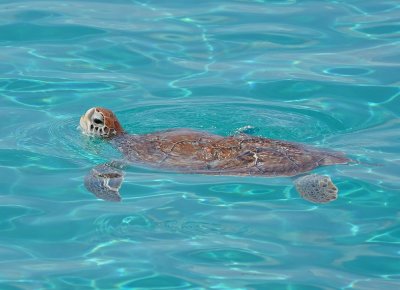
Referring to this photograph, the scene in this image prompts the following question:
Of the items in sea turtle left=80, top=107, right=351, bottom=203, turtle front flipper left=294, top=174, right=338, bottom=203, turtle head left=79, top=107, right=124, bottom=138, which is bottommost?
turtle front flipper left=294, top=174, right=338, bottom=203

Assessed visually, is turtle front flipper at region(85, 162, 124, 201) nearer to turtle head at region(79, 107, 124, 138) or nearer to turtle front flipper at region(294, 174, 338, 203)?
turtle head at region(79, 107, 124, 138)

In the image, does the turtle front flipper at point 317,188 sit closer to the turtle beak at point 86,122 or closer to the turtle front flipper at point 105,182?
the turtle front flipper at point 105,182

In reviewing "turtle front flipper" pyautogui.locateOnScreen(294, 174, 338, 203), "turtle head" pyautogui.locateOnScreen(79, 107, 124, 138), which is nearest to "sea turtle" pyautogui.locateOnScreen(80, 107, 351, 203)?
"turtle front flipper" pyautogui.locateOnScreen(294, 174, 338, 203)

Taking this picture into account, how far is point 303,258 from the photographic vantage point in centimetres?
644

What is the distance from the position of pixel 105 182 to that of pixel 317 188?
155 centimetres

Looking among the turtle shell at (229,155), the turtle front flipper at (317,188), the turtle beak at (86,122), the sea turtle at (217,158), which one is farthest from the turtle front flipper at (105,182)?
the turtle front flipper at (317,188)

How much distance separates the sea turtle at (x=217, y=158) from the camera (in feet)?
24.3

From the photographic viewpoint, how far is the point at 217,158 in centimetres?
770

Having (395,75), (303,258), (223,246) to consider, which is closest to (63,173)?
(223,246)

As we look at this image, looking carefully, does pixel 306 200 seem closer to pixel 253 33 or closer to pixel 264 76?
pixel 264 76

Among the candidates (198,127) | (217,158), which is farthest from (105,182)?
(198,127)

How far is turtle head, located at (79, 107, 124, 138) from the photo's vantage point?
27.2ft

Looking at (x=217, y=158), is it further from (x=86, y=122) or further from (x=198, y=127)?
(x=86, y=122)

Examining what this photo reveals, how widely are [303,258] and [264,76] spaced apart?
3.87 meters
